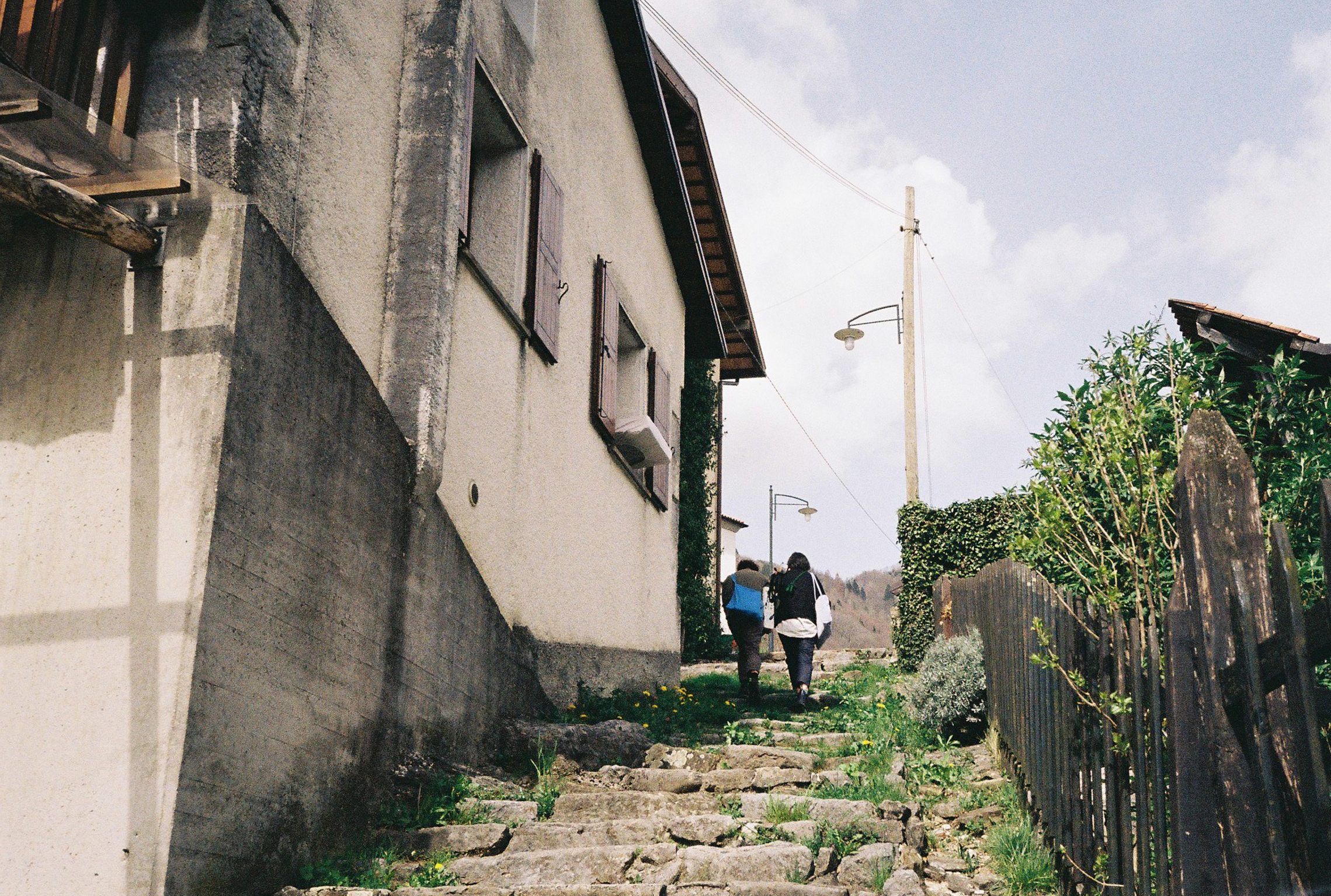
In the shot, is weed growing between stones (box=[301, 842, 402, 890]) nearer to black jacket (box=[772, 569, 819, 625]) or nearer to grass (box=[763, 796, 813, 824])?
grass (box=[763, 796, 813, 824])

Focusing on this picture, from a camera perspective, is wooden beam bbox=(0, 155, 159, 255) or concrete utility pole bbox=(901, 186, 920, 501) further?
concrete utility pole bbox=(901, 186, 920, 501)

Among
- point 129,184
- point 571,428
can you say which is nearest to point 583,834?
point 129,184

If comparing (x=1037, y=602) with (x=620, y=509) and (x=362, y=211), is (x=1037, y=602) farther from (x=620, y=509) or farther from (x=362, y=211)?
(x=620, y=509)

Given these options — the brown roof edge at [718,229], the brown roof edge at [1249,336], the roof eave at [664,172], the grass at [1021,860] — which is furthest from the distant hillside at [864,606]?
the grass at [1021,860]

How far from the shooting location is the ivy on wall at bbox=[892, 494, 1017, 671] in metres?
13.6

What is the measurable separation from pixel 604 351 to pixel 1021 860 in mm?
5662

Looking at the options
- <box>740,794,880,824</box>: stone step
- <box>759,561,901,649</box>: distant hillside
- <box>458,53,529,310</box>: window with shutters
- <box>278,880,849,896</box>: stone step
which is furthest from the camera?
<box>759,561,901,649</box>: distant hillside

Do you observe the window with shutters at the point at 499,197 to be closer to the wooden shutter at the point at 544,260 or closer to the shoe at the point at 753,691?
the wooden shutter at the point at 544,260

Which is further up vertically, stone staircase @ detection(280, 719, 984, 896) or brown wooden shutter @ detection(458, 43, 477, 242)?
brown wooden shutter @ detection(458, 43, 477, 242)

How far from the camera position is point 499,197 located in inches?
275

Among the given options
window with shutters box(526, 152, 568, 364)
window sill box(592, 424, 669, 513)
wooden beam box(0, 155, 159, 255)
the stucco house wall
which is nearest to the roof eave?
the stucco house wall

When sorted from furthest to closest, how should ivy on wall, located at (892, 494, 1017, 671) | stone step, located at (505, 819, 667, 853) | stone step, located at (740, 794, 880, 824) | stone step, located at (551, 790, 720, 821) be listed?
ivy on wall, located at (892, 494, 1017, 671) → stone step, located at (551, 790, 720, 821) → stone step, located at (740, 794, 880, 824) → stone step, located at (505, 819, 667, 853)

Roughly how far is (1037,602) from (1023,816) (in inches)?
44.2

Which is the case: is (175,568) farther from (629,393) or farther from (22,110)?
(629,393)
